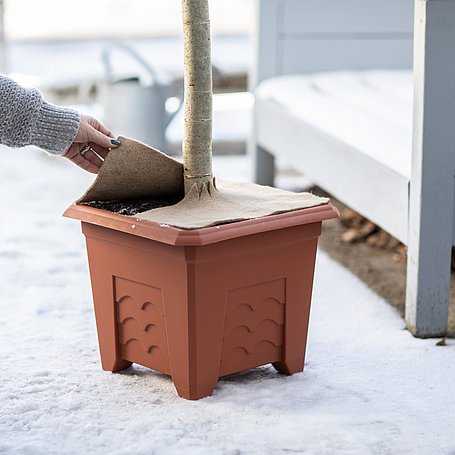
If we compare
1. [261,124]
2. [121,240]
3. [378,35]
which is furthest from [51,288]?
[378,35]

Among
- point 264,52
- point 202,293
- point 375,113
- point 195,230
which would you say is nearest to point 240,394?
point 202,293

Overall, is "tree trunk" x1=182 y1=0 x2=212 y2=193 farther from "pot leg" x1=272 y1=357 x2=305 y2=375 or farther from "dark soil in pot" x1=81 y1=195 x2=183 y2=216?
"pot leg" x1=272 y1=357 x2=305 y2=375

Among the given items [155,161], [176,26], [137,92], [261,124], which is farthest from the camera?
[176,26]

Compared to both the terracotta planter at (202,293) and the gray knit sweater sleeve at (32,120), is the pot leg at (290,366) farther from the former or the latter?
the gray knit sweater sleeve at (32,120)

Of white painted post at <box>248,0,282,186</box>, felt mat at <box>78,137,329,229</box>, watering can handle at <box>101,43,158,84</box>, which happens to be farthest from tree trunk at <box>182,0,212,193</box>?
watering can handle at <box>101,43,158,84</box>

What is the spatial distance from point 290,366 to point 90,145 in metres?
0.58

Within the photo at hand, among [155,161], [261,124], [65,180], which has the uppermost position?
[155,161]

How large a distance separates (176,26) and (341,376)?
7.37 m

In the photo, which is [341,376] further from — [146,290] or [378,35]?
[378,35]

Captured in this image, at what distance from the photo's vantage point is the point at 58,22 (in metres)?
9.35

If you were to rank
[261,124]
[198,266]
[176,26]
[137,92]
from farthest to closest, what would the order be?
[176,26]
[137,92]
[261,124]
[198,266]

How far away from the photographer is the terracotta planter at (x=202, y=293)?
1701 millimetres

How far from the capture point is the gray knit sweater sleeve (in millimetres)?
1719

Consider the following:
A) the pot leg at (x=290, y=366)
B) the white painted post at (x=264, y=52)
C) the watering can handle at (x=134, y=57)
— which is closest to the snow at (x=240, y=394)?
the pot leg at (x=290, y=366)
